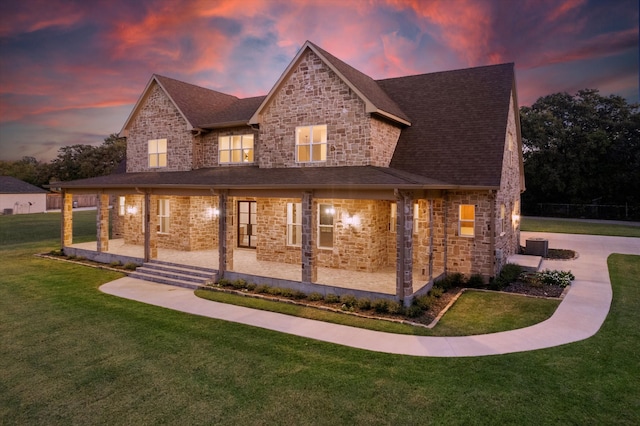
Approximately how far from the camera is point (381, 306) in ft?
34.2

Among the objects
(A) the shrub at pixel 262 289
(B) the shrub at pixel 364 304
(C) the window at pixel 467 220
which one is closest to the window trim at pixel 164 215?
(A) the shrub at pixel 262 289

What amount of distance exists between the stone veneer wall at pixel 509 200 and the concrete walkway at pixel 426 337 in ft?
9.26

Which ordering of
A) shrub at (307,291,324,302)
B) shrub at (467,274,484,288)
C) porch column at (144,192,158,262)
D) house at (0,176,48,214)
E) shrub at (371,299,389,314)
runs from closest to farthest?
shrub at (371,299,389,314) < shrub at (307,291,324,302) < shrub at (467,274,484,288) < porch column at (144,192,158,262) < house at (0,176,48,214)

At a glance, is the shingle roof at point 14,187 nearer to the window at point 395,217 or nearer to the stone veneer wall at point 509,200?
the window at point 395,217

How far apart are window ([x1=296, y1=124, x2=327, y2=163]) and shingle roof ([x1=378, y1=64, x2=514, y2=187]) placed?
3241 millimetres

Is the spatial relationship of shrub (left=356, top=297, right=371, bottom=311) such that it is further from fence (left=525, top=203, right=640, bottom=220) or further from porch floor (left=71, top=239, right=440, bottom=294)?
fence (left=525, top=203, right=640, bottom=220)

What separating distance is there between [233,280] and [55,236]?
819 inches

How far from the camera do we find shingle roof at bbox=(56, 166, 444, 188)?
11.0m

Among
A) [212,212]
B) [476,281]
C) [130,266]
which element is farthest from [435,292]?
[130,266]

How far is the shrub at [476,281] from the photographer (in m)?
13.4

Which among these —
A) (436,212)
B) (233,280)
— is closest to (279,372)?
(233,280)

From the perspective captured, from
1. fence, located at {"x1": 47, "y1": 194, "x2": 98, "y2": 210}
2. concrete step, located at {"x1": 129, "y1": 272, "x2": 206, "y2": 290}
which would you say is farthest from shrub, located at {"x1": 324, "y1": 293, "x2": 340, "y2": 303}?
fence, located at {"x1": 47, "y1": 194, "x2": 98, "y2": 210}

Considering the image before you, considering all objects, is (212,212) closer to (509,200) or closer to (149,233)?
(149,233)

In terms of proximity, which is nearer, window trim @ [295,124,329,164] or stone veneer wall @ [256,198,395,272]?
stone veneer wall @ [256,198,395,272]
